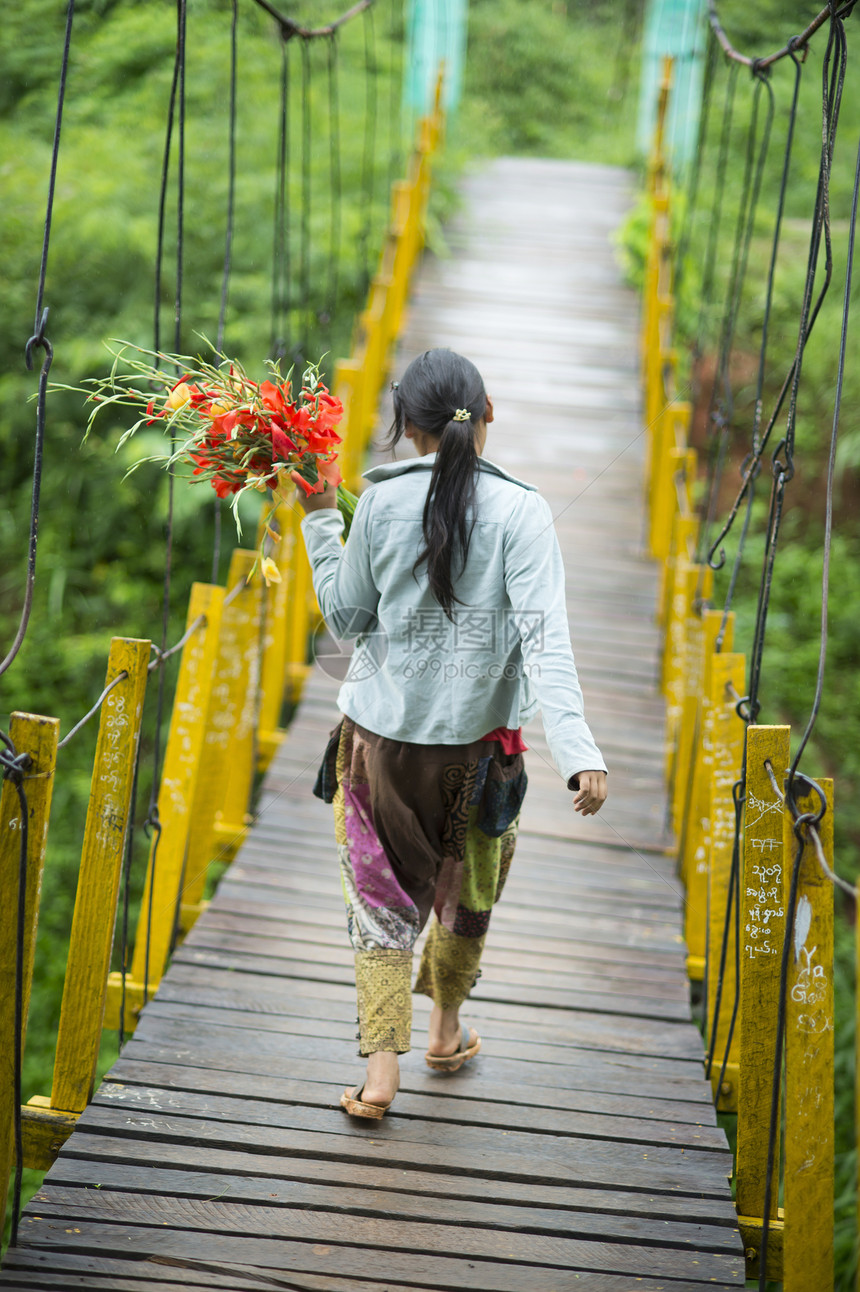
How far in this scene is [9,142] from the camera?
5430 millimetres

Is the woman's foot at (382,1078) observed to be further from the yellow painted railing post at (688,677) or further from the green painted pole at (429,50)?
the green painted pole at (429,50)

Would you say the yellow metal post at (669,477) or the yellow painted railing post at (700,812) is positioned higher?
the yellow metal post at (669,477)

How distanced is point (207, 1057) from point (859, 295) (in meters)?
5.60

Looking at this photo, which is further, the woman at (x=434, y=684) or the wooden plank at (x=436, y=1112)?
the wooden plank at (x=436, y=1112)

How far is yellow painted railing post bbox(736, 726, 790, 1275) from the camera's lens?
1.62 metres

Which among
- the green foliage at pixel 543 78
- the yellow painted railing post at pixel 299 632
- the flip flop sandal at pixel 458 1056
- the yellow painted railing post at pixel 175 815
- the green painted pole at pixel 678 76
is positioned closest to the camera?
the flip flop sandal at pixel 458 1056

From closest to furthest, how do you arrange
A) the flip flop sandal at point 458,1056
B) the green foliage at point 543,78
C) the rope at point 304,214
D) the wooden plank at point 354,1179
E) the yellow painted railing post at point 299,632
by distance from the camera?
the wooden plank at point 354,1179, the flip flop sandal at point 458,1056, the rope at point 304,214, the yellow painted railing post at point 299,632, the green foliage at point 543,78

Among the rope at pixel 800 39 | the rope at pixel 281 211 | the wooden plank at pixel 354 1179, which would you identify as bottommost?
the wooden plank at pixel 354 1179

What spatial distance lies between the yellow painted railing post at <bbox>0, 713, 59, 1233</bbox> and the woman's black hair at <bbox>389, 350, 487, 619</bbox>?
57 cm

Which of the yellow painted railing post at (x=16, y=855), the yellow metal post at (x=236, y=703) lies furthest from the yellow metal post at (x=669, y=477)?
the yellow painted railing post at (x=16, y=855)

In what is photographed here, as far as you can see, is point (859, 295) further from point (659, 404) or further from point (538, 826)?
point (538, 826)

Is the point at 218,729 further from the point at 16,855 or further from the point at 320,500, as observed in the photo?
the point at 16,855

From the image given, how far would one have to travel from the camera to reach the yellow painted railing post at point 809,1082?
1.51m

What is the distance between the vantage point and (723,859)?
214 centimetres
